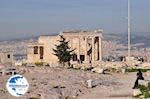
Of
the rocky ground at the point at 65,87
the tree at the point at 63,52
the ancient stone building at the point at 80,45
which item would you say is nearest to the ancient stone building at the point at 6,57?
the ancient stone building at the point at 80,45

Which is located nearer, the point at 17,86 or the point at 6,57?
the point at 17,86

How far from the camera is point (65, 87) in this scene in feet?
111

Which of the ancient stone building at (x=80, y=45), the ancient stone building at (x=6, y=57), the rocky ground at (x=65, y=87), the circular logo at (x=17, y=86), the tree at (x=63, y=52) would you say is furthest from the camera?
the ancient stone building at (x=80, y=45)

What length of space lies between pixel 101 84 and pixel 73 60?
29.2 metres

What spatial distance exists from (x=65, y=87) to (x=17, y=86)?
2043 centimetres

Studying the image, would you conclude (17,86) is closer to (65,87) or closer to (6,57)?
A: (65,87)

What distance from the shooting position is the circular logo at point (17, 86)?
44.1 feet

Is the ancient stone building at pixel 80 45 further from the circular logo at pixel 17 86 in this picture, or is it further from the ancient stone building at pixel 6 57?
the circular logo at pixel 17 86

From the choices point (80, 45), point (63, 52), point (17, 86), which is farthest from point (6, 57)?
point (17, 86)

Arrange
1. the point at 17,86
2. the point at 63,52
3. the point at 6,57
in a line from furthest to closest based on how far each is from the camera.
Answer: the point at 6,57 → the point at 63,52 → the point at 17,86

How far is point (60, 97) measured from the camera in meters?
29.2

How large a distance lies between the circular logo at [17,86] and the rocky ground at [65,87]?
13.6m

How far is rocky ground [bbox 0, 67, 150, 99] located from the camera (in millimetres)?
29663

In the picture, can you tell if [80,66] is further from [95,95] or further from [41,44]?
[95,95]
